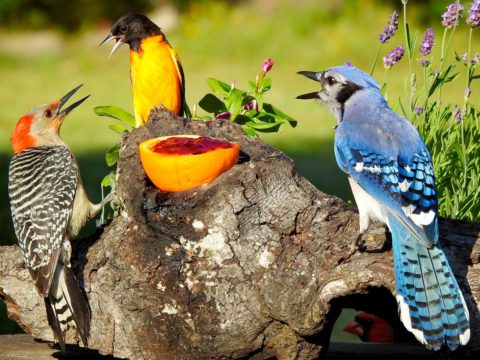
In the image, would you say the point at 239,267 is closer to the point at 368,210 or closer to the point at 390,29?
the point at 368,210

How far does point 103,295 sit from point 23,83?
31.7ft

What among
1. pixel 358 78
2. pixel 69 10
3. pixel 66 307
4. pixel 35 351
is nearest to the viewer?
pixel 66 307

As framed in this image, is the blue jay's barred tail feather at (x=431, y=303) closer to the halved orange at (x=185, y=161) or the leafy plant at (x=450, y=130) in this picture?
the halved orange at (x=185, y=161)

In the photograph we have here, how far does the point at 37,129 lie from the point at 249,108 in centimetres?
114

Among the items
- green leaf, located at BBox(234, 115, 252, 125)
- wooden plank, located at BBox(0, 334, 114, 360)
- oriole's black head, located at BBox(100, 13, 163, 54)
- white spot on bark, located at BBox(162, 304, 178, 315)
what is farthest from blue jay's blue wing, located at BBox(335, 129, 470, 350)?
oriole's black head, located at BBox(100, 13, 163, 54)

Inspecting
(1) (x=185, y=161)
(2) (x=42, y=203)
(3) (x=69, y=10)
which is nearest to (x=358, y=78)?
(1) (x=185, y=161)

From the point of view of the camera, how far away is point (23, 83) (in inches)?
518

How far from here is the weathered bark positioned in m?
3.75

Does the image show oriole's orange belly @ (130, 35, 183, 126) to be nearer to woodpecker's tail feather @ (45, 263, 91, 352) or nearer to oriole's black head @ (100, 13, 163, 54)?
oriole's black head @ (100, 13, 163, 54)

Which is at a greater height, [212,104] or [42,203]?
[212,104]

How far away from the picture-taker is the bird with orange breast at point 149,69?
5.42 meters

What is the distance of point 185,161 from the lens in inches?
151

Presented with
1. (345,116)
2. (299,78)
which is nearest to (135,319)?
(345,116)

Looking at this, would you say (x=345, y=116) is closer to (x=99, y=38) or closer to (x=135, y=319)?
(x=135, y=319)
